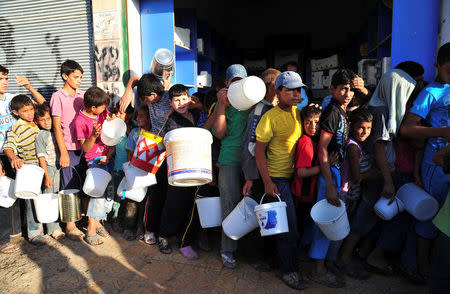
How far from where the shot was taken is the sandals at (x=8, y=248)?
306cm

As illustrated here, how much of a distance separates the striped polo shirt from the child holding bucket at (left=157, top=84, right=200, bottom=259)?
1519 mm

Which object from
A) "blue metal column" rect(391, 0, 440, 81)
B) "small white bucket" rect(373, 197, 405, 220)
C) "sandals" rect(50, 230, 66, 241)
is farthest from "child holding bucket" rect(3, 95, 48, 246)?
"blue metal column" rect(391, 0, 440, 81)

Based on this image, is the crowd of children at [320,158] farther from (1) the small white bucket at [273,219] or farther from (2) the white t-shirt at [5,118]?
(2) the white t-shirt at [5,118]

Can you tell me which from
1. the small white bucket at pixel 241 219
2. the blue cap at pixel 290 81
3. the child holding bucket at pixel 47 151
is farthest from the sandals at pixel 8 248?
the blue cap at pixel 290 81

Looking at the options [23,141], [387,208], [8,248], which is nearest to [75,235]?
[8,248]

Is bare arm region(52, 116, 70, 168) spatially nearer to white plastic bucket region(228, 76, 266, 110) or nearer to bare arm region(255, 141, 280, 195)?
white plastic bucket region(228, 76, 266, 110)

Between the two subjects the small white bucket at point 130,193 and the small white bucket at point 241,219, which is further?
the small white bucket at point 130,193

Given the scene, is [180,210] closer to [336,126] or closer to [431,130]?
[336,126]

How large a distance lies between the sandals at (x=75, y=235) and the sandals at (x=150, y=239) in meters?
0.77

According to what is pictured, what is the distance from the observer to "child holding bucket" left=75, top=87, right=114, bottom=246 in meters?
3.05

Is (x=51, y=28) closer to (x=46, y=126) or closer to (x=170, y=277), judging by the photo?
(x=46, y=126)

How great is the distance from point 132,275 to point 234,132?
1523mm

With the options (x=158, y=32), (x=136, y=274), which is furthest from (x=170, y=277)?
(x=158, y=32)

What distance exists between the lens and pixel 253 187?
2.56 meters
